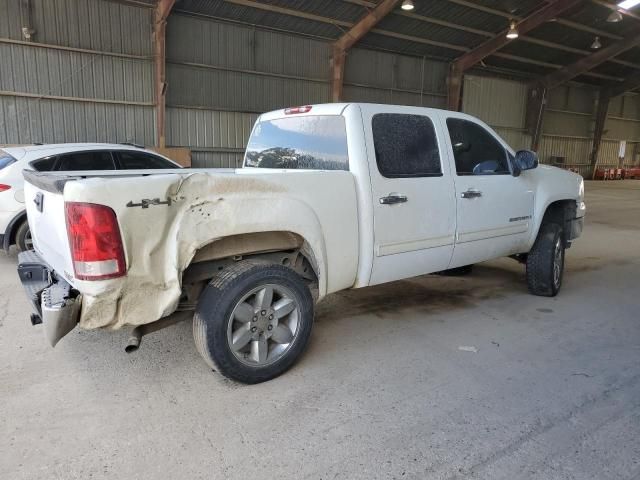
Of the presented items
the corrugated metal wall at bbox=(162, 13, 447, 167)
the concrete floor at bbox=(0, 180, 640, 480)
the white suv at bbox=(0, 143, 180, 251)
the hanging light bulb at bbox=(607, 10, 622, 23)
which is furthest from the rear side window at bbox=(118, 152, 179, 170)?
the hanging light bulb at bbox=(607, 10, 622, 23)

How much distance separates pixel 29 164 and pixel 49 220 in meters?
3.96

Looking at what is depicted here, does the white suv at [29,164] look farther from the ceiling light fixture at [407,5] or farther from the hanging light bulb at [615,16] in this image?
the hanging light bulb at [615,16]

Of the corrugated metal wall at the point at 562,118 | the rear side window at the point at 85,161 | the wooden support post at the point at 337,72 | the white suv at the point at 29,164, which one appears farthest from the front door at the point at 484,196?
the corrugated metal wall at the point at 562,118

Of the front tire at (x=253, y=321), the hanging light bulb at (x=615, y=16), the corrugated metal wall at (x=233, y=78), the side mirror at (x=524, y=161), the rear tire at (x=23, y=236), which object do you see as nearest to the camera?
the front tire at (x=253, y=321)

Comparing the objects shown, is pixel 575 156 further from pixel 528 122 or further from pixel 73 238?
pixel 73 238

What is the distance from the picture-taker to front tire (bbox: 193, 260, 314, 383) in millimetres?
3035

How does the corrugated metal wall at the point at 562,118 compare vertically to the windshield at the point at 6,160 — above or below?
above

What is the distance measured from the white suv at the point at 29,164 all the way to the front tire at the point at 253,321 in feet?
14.6

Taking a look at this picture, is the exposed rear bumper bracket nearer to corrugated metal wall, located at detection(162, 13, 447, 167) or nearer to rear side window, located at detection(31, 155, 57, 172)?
rear side window, located at detection(31, 155, 57, 172)

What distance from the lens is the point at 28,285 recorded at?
10.7ft

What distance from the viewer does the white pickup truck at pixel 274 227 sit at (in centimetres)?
270

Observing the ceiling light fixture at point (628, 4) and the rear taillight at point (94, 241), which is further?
the ceiling light fixture at point (628, 4)

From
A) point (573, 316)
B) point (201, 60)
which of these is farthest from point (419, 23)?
point (573, 316)

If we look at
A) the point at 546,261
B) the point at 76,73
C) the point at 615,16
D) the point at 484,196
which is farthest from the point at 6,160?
the point at 615,16
